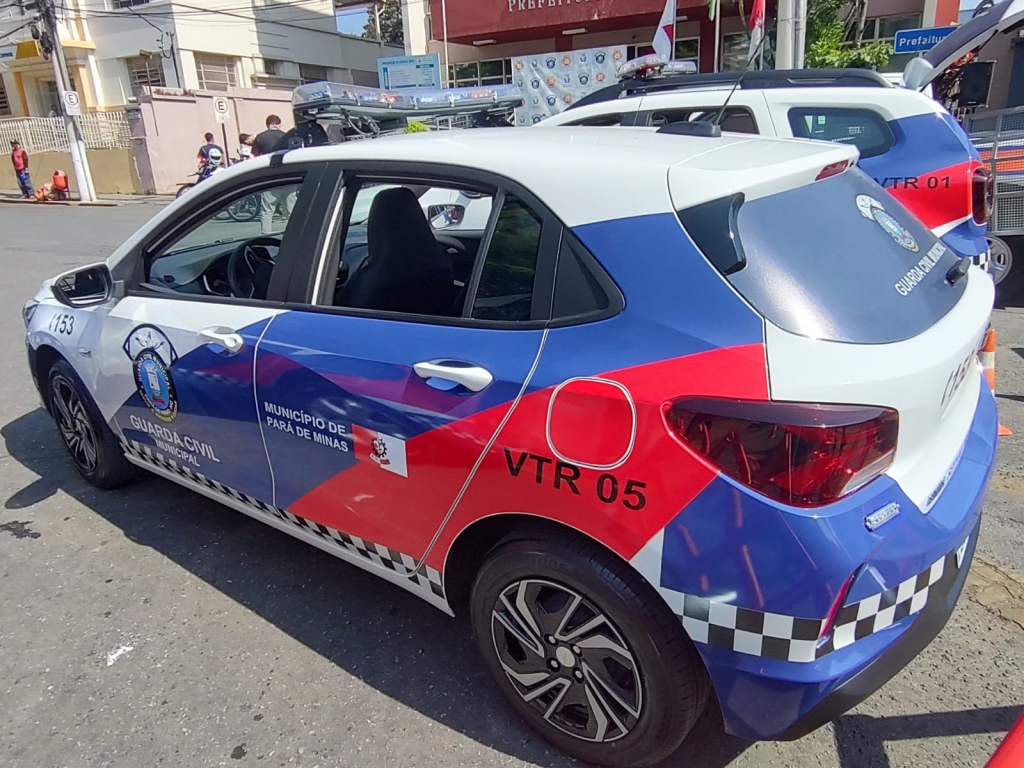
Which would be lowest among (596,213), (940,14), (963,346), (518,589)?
(518,589)

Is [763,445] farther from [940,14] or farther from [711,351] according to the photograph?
[940,14]

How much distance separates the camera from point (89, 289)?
11.3 ft

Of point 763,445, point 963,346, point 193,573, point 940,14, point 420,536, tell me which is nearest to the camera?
point 763,445

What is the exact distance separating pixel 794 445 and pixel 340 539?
1632 millimetres

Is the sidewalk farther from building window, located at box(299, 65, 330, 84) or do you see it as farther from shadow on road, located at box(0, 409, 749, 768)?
shadow on road, located at box(0, 409, 749, 768)

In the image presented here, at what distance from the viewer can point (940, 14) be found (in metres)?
18.5

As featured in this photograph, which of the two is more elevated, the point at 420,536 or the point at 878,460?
the point at 878,460

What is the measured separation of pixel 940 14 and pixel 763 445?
21.4 metres

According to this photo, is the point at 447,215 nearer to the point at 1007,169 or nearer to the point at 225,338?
the point at 225,338

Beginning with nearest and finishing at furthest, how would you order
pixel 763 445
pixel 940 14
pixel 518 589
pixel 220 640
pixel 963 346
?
1. pixel 763 445
2. pixel 963 346
3. pixel 518 589
4. pixel 220 640
5. pixel 940 14

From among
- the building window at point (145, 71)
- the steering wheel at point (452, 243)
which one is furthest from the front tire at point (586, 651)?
the building window at point (145, 71)

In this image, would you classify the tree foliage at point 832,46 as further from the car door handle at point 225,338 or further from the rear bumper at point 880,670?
the rear bumper at point 880,670

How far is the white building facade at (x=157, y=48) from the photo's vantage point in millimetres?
29016

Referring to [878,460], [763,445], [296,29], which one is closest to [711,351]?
[763,445]
